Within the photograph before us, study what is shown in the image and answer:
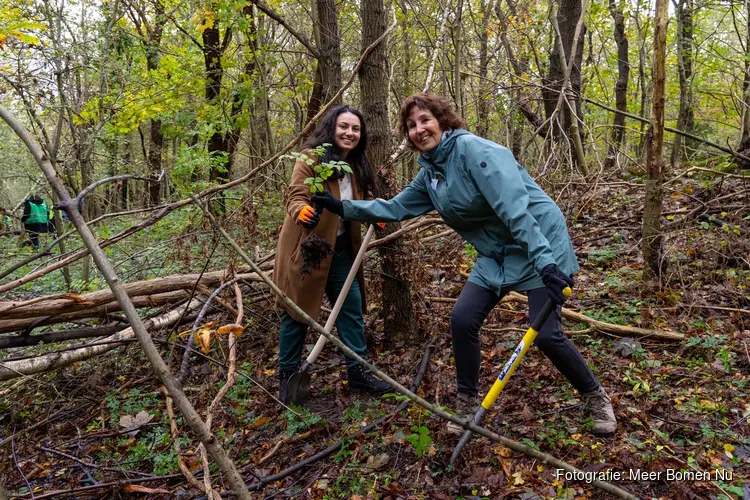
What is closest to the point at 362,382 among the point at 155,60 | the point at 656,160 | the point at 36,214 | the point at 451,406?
the point at 451,406

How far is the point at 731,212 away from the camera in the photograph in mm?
5094

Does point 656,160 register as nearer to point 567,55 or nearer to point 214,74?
point 567,55

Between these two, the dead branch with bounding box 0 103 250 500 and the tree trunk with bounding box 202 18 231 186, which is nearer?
the dead branch with bounding box 0 103 250 500

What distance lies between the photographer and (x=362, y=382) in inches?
145

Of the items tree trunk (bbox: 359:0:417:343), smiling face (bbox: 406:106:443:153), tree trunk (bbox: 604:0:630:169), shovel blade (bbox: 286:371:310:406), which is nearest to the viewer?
smiling face (bbox: 406:106:443:153)

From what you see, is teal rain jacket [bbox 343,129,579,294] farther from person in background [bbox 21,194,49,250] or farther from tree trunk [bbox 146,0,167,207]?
person in background [bbox 21,194,49,250]

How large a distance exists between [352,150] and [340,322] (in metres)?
1.29

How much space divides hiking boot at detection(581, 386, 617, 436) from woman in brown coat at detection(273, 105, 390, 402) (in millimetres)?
1422

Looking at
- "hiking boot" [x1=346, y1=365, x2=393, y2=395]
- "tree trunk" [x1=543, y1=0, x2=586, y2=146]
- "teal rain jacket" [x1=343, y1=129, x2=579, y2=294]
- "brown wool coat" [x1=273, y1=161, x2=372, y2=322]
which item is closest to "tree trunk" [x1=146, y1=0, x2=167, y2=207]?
"brown wool coat" [x1=273, y1=161, x2=372, y2=322]

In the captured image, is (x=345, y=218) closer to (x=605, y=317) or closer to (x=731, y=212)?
(x=605, y=317)

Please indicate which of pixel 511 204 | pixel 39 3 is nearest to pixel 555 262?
pixel 511 204

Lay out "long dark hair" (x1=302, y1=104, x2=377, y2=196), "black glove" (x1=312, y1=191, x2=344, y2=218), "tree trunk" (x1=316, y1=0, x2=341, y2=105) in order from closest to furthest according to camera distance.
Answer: "black glove" (x1=312, y1=191, x2=344, y2=218) < "long dark hair" (x1=302, y1=104, x2=377, y2=196) < "tree trunk" (x1=316, y1=0, x2=341, y2=105)

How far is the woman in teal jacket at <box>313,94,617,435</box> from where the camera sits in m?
2.60

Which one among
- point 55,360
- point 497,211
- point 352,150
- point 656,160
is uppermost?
point 352,150
